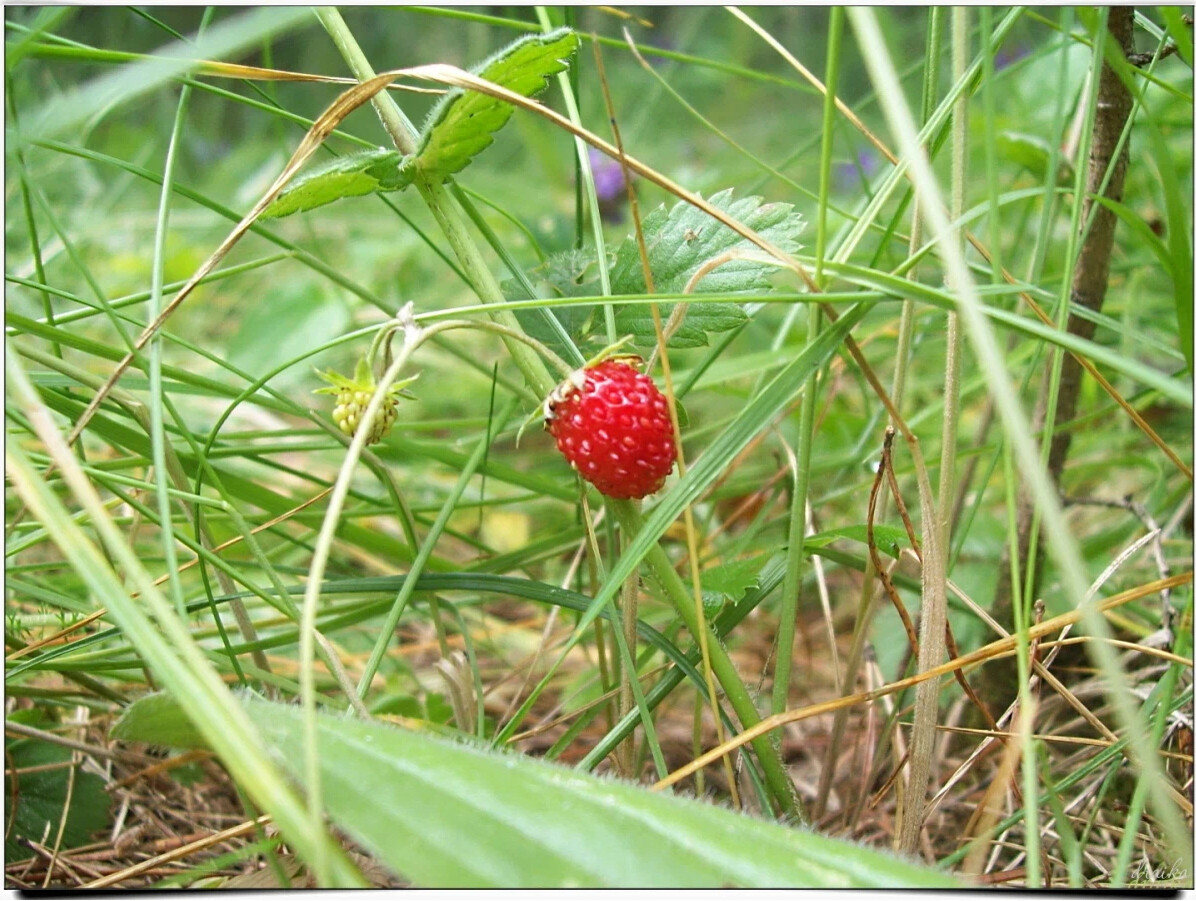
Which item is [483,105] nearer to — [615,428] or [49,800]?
[615,428]

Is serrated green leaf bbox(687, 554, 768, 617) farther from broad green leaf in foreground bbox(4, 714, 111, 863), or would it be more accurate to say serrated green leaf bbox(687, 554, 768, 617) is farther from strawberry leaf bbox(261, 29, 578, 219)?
broad green leaf in foreground bbox(4, 714, 111, 863)

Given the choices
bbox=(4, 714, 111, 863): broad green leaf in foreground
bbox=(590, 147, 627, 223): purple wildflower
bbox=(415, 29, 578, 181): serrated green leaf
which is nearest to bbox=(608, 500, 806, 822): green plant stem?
bbox=(415, 29, 578, 181): serrated green leaf

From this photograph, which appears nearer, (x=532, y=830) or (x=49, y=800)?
(x=532, y=830)

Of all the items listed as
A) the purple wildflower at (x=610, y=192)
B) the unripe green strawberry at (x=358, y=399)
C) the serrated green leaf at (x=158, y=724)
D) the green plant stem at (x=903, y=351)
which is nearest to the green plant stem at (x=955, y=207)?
the green plant stem at (x=903, y=351)

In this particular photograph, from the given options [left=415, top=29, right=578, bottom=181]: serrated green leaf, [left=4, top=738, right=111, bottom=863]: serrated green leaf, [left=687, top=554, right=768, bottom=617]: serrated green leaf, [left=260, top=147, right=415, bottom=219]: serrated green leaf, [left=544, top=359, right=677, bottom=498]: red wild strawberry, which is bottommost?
[left=4, top=738, right=111, bottom=863]: serrated green leaf

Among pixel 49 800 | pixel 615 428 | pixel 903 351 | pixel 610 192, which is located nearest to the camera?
pixel 615 428

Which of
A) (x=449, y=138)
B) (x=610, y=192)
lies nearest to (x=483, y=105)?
(x=449, y=138)
